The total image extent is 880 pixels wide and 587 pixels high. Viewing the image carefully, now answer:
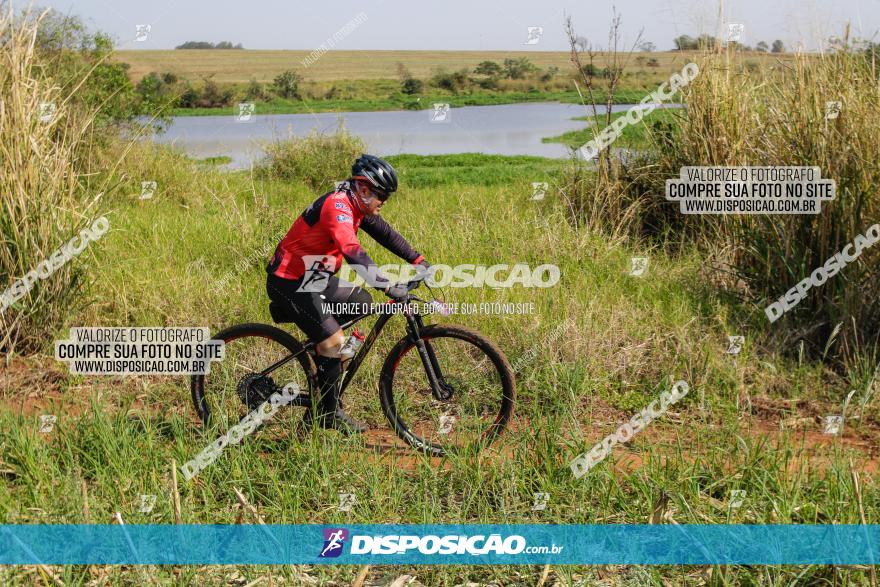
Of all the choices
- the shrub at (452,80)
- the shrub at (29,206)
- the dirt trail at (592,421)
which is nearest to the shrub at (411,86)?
Answer: the shrub at (452,80)

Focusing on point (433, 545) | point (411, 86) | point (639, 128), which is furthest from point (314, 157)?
point (411, 86)

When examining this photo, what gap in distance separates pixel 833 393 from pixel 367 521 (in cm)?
361

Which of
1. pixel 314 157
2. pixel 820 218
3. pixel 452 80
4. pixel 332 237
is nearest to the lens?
pixel 332 237

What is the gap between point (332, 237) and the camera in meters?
4.67

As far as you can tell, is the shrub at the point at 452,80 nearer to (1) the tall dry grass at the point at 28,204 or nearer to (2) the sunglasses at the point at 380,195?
(1) the tall dry grass at the point at 28,204

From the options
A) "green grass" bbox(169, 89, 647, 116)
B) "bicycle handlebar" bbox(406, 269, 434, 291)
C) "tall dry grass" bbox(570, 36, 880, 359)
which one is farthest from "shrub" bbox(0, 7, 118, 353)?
"green grass" bbox(169, 89, 647, 116)

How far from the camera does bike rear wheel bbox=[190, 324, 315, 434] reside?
5.02 m

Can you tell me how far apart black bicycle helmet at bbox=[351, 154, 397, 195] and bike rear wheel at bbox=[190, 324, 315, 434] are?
43.6 inches

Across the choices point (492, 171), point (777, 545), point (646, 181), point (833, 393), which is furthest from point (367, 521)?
point (492, 171)

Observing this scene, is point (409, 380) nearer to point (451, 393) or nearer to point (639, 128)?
point (451, 393)

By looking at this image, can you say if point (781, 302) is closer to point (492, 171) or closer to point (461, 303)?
point (461, 303)

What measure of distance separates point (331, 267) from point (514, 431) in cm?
159

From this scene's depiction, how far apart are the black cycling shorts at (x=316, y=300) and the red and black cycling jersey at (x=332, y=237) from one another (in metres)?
0.07

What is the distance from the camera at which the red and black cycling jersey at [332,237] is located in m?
4.63
